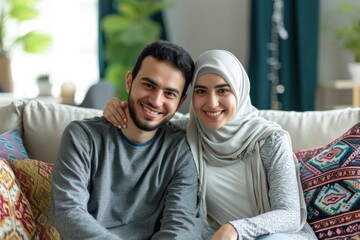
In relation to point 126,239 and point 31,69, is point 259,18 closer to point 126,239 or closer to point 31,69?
point 31,69

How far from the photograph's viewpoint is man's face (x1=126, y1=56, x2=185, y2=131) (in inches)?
72.9

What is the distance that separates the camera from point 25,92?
20.0 feet

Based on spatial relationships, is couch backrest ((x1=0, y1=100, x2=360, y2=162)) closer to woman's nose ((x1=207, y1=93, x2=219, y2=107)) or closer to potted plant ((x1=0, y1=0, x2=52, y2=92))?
woman's nose ((x1=207, y1=93, x2=219, y2=107))

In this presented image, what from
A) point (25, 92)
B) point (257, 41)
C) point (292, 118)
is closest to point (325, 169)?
point (292, 118)

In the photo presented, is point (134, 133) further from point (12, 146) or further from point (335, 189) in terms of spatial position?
point (335, 189)

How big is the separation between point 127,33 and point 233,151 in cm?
359

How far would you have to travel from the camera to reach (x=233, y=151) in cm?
198

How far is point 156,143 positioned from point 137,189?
169 mm

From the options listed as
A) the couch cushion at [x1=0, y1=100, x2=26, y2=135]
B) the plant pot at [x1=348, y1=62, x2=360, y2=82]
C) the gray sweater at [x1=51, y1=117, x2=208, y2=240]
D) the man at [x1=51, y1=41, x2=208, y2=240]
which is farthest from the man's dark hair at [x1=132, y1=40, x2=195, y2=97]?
the plant pot at [x1=348, y1=62, x2=360, y2=82]

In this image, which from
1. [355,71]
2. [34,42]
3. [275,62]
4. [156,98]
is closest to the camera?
[156,98]

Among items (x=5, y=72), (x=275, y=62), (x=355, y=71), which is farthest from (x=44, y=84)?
(x=355, y=71)

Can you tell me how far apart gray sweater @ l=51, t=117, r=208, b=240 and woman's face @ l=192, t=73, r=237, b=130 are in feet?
0.46

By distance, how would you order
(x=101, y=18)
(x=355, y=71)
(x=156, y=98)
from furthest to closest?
(x=101, y=18) → (x=355, y=71) → (x=156, y=98)

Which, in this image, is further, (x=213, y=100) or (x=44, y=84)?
(x=44, y=84)
